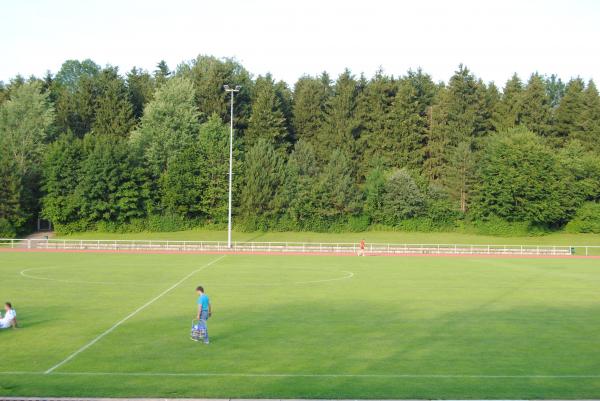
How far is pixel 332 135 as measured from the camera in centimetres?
9756

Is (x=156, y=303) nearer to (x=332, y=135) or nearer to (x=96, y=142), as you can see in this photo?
(x=96, y=142)

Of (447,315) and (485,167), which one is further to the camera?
(485,167)

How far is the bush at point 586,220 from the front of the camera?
85.2 metres

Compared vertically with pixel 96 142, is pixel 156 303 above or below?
below

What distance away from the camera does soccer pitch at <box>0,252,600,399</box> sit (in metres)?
15.3

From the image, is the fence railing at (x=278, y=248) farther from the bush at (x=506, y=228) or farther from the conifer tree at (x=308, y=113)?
the conifer tree at (x=308, y=113)

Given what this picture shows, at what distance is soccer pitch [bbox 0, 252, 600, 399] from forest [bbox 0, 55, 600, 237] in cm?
4402

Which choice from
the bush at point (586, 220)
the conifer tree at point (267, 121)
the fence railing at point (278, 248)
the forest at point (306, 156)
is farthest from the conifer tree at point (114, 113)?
the bush at point (586, 220)

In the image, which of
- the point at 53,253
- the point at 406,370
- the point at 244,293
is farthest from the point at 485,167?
the point at 406,370

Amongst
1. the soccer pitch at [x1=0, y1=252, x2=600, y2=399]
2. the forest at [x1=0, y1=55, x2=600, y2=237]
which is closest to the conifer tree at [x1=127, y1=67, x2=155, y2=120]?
the forest at [x1=0, y1=55, x2=600, y2=237]

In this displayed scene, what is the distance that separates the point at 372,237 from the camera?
83.6m

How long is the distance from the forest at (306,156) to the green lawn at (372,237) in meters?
1.61

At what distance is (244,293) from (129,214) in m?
54.5

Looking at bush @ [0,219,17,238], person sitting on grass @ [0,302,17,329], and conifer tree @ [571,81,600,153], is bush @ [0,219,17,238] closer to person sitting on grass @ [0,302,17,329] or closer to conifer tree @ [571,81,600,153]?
person sitting on grass @ [0,302,17,329]
